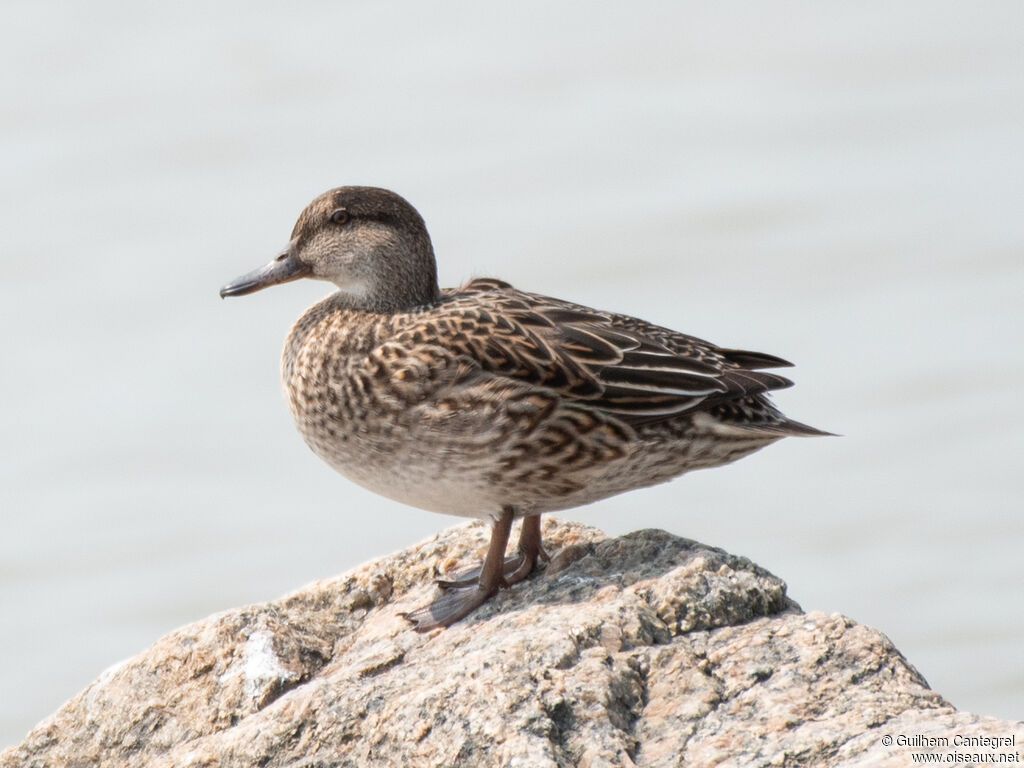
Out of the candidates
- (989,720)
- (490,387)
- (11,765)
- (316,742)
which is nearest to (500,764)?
(316,742)

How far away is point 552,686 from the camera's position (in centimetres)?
414

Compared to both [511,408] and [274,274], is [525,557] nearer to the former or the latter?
[511,408]

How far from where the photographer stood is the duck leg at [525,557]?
17.6 feet

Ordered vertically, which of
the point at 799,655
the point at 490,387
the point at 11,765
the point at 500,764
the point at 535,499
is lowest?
the point at 11,765

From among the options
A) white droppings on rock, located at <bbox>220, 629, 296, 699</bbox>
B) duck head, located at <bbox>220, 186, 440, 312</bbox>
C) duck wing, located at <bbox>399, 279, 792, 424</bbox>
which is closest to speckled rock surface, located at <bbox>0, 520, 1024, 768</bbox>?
white droppings on rock, located at <bbox>220, 629, 296, 699</bbox>

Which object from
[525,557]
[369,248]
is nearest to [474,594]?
[525,557]

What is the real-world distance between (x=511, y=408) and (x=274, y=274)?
130cm

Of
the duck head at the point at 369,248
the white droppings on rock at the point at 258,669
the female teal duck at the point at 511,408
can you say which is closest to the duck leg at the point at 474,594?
the female teal duck at the point at 511,408

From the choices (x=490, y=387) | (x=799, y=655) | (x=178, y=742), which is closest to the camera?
(x=799, y=655)

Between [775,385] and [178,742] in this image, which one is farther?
[775,385]

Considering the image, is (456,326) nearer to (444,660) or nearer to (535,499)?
(535,499)

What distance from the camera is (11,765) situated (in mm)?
5113

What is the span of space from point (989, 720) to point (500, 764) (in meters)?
1.21

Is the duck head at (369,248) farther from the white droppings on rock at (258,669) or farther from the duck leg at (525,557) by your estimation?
the white droppings on rock at (258,669)
